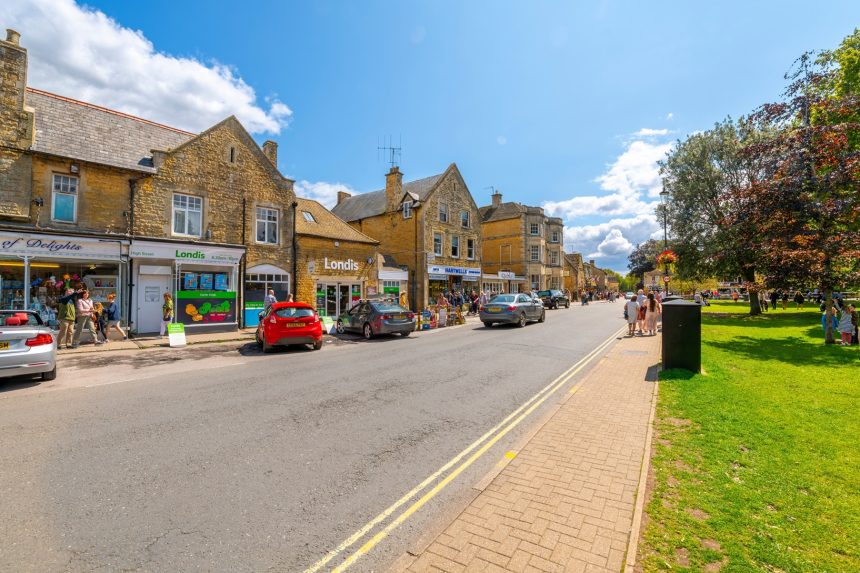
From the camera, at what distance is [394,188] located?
30.8 metres

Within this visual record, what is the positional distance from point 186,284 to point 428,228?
56.8 ft

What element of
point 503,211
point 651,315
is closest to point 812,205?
point 651,315

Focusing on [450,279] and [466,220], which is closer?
[450,279]

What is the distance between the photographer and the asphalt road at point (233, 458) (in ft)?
9.70

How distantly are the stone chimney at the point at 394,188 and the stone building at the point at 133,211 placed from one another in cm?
1156

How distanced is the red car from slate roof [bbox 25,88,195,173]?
9015 millimetres

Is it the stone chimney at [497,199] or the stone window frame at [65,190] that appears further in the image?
the stone chimney at [497,199]

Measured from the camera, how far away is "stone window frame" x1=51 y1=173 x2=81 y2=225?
1396cm

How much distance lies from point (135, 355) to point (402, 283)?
673 inches

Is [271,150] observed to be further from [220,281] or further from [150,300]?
[150,300]

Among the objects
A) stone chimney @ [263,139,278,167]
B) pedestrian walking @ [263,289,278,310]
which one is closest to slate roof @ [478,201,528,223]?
stone chimney @ [263,139,278,167]

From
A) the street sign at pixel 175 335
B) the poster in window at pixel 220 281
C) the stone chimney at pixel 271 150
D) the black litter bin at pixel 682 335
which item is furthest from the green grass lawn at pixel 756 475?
the stone chimney at pixel 271 150

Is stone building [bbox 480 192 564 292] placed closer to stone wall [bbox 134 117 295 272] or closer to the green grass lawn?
stone wall [bbox 134 117 295 272]

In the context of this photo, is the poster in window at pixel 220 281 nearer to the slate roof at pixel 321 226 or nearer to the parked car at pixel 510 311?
the slate roof at pixel 321 226
